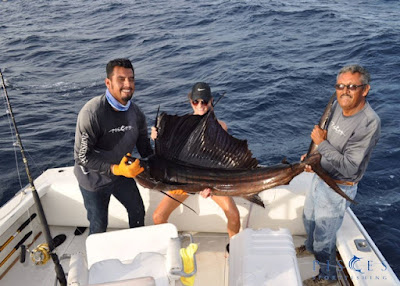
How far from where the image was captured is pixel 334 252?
2828 mm

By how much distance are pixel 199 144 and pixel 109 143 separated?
0.66 m

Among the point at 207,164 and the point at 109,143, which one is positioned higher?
the point at 109,143

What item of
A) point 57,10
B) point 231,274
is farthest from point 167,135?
point 57,10

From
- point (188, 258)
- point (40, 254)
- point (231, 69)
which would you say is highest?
point (188, 258)

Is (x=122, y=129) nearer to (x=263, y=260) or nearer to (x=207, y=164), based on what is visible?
(x=207, y=164)

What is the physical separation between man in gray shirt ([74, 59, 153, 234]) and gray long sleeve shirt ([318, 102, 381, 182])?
125cm

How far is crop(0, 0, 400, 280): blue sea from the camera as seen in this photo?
5.72 metres

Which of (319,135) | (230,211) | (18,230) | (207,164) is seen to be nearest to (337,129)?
(319,135)

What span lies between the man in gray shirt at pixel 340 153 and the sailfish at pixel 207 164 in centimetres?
10

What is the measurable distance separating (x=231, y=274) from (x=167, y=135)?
1.00 meters

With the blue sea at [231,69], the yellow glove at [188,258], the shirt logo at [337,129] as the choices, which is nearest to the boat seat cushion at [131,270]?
the yellow glove at [188,258]

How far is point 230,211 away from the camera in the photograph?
3035 mm

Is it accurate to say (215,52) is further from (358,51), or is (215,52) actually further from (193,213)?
(193,213)

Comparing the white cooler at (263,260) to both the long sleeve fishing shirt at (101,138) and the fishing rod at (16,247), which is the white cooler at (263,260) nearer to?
the long sleeve fishing shirt at (101,138)
